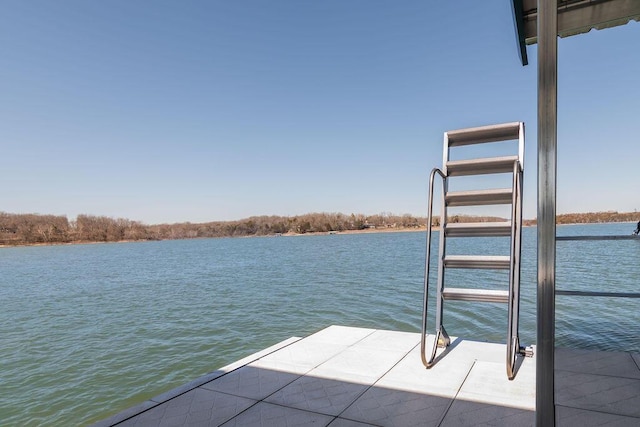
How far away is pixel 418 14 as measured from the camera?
39.1 ft

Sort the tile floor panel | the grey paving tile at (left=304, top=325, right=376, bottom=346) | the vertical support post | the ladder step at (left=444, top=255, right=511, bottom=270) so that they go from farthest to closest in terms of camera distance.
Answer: the grey paving tile at (left=304, top=325, right=376, bottom=346) < the ladder step at (left=444, top=255, right=511, bottom=270) < the tile floor panel < the vertical support post

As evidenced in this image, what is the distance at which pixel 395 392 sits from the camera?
2.55 metres

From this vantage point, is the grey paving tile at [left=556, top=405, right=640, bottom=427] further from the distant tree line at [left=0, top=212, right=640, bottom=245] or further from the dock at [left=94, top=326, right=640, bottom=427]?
the distant tree line at [left=0, top=212, right=640, bottom=245]

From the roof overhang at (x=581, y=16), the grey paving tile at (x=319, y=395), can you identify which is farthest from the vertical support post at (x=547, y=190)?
the grey paving tile at (x=319, y=395)

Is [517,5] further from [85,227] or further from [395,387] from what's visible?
[85,227]

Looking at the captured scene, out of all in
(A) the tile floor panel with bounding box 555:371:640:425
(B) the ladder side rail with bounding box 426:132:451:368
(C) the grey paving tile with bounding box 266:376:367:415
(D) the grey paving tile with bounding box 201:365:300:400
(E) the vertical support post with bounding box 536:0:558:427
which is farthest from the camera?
(B) the ladder side rail with bounding box 426:132:451:368

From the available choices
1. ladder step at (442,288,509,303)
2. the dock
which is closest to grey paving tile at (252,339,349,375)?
the dock

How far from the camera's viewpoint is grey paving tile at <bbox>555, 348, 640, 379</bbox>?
2636mm

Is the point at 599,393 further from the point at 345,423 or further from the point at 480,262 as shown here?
the point at 345,423

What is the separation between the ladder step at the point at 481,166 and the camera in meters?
3.25

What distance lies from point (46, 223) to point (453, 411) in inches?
3316

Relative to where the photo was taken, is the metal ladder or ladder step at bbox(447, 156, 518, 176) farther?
ladder step at bbox(447, 156, 518, 176)

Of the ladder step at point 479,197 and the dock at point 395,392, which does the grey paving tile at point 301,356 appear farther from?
the ladder step at point 479,197

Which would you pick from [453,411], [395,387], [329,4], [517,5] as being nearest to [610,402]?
[453,411]
